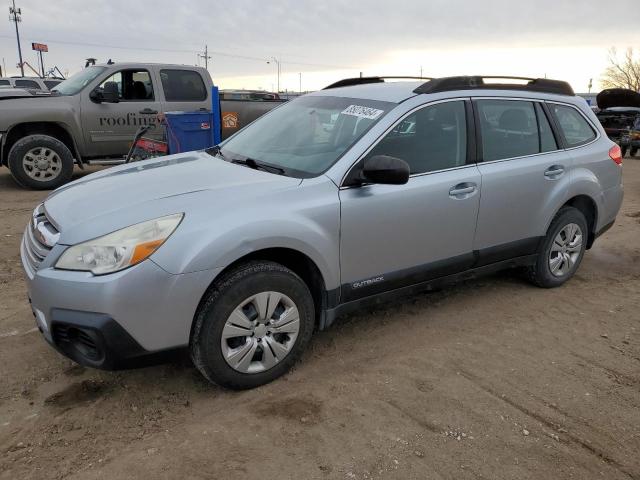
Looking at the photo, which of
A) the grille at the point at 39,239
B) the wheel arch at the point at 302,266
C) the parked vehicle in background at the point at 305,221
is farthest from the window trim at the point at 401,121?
the grille at the point at 39,239

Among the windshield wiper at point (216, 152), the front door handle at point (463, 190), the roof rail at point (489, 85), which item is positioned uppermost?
the roof rail at point (489, 85)

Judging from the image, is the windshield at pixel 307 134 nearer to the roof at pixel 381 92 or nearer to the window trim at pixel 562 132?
the roof at pixel 381 92

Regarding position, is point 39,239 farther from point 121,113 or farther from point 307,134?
point 121,113

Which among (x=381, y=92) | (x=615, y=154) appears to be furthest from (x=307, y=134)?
(x=615, y=154)

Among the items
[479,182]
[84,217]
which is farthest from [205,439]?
[479,182]

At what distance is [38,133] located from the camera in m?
8.55

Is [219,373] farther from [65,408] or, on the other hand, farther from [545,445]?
[545,445]

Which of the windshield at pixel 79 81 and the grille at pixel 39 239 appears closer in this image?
the grille at pixel 39 239

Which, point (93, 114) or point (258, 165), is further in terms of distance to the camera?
point (93, 114)

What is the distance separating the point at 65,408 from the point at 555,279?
397 centimetres

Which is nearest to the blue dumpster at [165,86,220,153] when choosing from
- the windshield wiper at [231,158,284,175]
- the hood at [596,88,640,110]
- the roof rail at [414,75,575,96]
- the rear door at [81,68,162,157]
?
the rear door at [81,68,162,157]

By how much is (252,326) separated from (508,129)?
2557mm

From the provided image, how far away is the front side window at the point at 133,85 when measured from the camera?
8.84 meters

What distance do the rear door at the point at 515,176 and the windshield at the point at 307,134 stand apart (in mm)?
943
